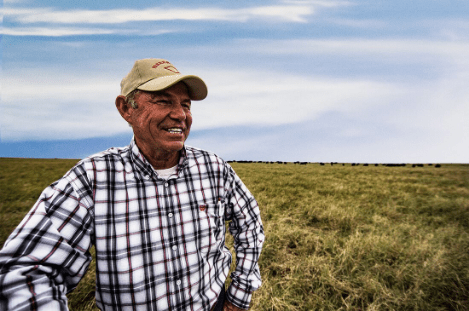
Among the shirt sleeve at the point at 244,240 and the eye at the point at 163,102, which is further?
the shirt sleeve at the point at 244,240

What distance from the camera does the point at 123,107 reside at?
159 centimetres

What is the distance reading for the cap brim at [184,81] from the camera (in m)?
1.40

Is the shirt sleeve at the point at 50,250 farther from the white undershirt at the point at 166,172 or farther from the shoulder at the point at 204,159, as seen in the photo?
the shoulder at the point at 204,159

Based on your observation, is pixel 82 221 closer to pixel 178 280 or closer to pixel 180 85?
pixel 178 280

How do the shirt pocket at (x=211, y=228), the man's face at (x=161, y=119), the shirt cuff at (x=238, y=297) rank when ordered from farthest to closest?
the shirt cuff at (x=238, y=297)
the shirt pocket at (x=211, y=228)
the man's face at (x=161, y=119)

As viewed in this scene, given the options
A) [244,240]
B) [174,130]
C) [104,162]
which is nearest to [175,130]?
[174,130]

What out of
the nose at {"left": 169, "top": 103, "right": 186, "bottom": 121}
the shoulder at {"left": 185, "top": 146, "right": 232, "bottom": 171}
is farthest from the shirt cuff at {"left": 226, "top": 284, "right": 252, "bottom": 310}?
the nose at {"left": 169, "top": 103, "right": 186, "bottom": 121}

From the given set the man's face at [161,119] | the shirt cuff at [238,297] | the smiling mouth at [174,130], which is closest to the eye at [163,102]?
the man's face at [161,119]

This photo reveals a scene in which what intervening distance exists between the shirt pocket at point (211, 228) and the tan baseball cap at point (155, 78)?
2.50ft

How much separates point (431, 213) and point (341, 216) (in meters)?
3.27

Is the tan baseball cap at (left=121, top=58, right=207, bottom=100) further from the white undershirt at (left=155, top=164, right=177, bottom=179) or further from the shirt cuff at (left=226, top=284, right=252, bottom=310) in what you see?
the shirt cuff at (left=226, top=284, right=252, bottom=310)

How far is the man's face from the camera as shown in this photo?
4.87ft

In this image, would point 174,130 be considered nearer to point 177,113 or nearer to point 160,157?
point 177,113

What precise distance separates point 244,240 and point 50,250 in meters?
1.20
